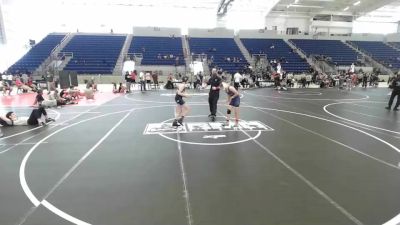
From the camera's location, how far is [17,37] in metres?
29.9

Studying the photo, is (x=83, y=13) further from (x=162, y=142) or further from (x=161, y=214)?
(x=161, y=214)

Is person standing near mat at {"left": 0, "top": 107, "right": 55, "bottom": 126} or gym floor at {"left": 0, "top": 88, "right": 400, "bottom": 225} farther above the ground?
person standing near mat at {"left": 0, "top": 107, "right": 55, "bottom": 126}

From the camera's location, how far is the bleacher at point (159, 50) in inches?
1256

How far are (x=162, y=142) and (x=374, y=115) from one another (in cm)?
818

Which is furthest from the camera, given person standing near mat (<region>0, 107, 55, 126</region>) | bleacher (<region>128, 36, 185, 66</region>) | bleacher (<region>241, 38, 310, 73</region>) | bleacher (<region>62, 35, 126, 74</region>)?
bleacher (<region>241, 38, 310, 73</region>)

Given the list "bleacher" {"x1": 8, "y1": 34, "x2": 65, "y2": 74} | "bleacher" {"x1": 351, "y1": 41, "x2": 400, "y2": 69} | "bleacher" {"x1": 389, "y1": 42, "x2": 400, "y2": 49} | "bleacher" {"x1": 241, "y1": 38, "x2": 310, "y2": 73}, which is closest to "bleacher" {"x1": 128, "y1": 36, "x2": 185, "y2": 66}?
"bleacher" {"x1": 8, "y1": 34, "x2": 65, "y2": 74}

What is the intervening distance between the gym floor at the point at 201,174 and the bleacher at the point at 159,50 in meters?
22.9

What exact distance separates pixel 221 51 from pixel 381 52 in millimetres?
20642

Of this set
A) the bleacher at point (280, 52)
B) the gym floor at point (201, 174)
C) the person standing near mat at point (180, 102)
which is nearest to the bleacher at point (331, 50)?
the bleacher at point (280, 52)

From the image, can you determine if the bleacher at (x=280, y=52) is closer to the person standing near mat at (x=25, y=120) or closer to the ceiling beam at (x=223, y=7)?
the ceiling beam at (x=223, y=7)

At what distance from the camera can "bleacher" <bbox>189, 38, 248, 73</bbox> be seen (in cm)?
3250

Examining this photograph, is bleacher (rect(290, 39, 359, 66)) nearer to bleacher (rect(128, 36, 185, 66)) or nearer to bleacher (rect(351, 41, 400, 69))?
bleacher (rect(351, 41, 400, 69))

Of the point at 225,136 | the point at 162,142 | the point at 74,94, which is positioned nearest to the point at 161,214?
the point at 162,142

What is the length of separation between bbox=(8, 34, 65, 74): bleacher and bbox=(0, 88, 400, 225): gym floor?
75.5 feet
